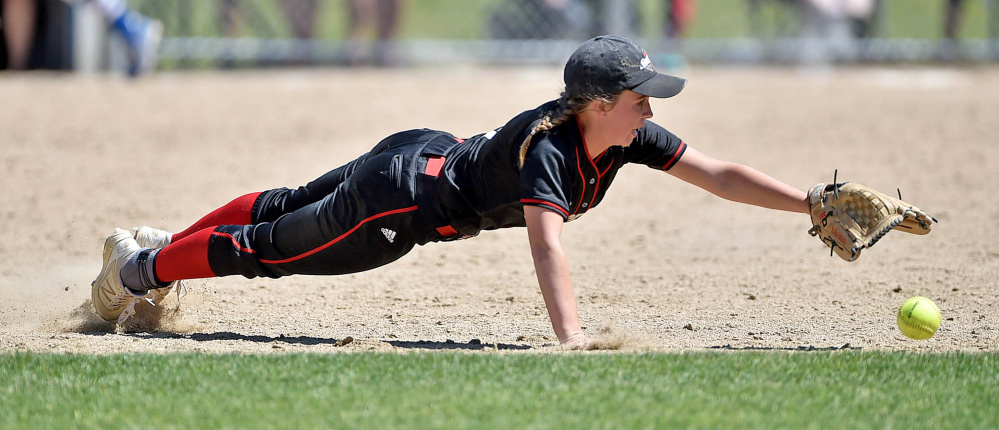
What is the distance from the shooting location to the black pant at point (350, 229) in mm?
3799

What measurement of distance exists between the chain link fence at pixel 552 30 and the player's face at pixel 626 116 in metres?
10.1

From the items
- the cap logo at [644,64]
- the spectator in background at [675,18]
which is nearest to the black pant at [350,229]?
the cap logo at [644,64]

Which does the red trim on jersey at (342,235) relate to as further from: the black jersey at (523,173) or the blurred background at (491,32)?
the blurred background at (491,32)

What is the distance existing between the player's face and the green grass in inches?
28.6

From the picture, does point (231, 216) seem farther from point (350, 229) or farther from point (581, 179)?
point (581, 179)

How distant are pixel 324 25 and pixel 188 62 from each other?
1.77m

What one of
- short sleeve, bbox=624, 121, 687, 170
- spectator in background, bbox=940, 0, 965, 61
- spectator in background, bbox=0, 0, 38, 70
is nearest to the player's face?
short sleeve, bbox=624, 121, 687, 170

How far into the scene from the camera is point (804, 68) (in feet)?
46.8

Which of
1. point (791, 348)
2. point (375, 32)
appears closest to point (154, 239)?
point (791, 348)

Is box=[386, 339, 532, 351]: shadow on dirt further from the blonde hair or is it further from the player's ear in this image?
the player's ear

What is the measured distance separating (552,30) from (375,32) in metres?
2.26

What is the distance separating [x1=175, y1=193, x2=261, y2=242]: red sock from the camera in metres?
4.27

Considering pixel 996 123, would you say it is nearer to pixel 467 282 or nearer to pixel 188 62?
pixel 467 282

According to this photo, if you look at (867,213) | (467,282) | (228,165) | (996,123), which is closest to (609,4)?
(996,123)
